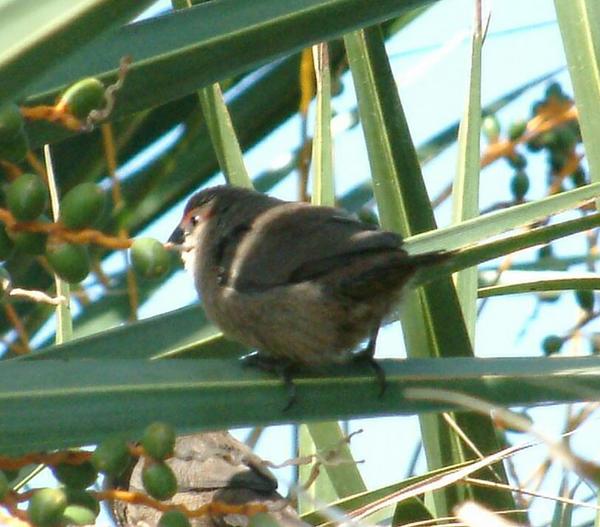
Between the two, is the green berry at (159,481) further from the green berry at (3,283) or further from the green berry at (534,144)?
the green berry at (534,144)

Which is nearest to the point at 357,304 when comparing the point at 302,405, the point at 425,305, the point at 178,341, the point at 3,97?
the point at 425,305

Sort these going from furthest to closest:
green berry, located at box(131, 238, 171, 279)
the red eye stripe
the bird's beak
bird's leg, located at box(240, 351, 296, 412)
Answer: the bird's beak
the red eye stripe
bird's leg, located at box(240, 351, 296, 412)
green berry, located at box(131, 238, 171, 279)

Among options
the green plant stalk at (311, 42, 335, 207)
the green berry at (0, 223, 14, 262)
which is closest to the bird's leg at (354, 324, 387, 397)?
the green plant stalk at (311, 42, 335, 207)

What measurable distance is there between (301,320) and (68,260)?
61.5 inches

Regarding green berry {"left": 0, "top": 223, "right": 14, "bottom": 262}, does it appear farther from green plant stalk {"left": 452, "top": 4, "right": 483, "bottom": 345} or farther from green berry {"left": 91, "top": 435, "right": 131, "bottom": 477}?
green plant stalk {"left": 452, "top": 4, "right": 483, "bottom": 345}

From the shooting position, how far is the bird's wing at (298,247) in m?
2.89

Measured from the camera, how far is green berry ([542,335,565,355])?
9.45 ft

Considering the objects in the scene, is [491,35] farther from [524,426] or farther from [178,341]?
[524,426]

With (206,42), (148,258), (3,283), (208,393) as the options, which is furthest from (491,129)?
(3,283)

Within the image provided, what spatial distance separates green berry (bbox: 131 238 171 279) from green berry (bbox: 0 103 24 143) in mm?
203

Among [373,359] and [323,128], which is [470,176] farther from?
[373,359]

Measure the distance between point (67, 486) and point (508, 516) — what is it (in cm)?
95

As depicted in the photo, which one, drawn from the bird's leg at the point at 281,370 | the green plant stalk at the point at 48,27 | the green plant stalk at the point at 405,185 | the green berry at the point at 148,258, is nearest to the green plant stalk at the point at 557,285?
the green plant stalk at the point at 405,185

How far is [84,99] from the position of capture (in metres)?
1.51
